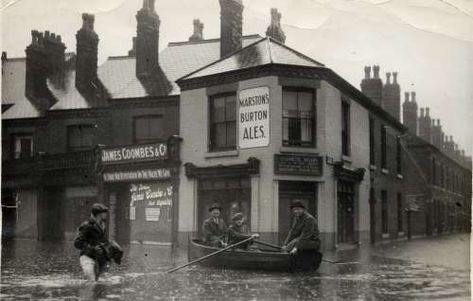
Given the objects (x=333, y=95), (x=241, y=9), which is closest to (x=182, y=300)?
(x=333, y=95)

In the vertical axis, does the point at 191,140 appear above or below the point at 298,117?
below

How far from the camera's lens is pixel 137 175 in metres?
21.0

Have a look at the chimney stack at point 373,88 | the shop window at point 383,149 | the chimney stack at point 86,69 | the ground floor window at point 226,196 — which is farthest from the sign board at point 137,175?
the chimney stack at point 373,88

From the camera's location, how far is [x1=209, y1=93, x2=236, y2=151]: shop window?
18609 mm

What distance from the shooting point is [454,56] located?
1148 cm

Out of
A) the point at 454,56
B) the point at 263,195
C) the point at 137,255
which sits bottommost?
the point at 137,255

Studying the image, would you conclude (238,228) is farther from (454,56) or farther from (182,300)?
(454,56)

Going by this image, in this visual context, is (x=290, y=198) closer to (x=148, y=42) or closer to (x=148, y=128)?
(x=148, y=128)

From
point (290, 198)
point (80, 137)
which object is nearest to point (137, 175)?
point (80, 137)

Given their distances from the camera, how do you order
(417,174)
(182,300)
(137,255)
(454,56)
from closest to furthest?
(182,300) → (454,56) → (137,255) → (417,174)

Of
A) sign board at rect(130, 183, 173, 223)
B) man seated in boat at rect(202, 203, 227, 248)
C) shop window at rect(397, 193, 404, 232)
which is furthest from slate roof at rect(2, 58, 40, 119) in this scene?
shop window at rect(397, 193, 404, 232)

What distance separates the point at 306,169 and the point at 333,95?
2.68m

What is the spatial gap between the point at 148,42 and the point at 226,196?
857 centimetres

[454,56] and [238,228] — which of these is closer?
[454,56]
